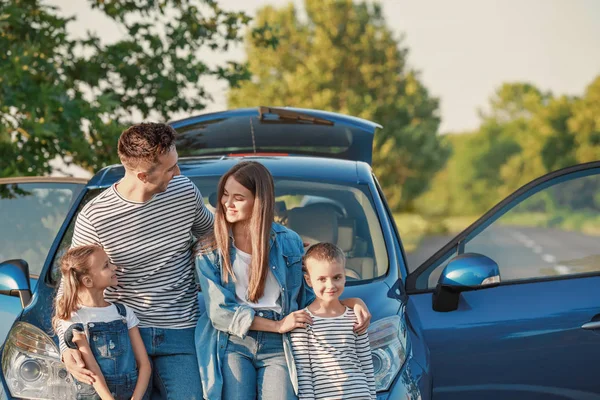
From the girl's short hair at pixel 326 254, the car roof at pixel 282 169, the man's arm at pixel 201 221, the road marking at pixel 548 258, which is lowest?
the road marking at pixel 548 258

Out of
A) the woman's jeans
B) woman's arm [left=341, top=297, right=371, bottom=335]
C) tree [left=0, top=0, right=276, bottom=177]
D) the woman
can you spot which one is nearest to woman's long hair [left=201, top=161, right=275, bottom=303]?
the woman

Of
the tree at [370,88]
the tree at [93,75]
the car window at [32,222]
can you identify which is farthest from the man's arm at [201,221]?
the tree at [370,88]

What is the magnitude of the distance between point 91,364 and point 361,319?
960 mm

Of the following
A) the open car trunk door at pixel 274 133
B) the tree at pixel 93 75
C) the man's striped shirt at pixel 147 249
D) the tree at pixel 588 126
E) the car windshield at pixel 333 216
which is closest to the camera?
the man's striped shirt at pixel 147 249

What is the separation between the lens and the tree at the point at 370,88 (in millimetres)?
39125

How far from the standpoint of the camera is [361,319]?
12.1ft

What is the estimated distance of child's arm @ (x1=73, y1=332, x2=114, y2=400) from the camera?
3.49 metres

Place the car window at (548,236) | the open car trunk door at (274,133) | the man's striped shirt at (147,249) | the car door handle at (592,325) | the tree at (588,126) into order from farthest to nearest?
1. the tree at (588,126)
2. the open car trunk door at (274,133)
3. the car window at (548,236)
4. the car door handle at (592,325)
5. the man's striped shirt at (147,249)

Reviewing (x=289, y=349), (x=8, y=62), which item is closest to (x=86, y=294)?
(x=289, y=349)

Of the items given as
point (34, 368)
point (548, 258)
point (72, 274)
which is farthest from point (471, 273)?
point (548, 258)

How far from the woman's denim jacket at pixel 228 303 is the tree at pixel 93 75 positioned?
5.62 meters

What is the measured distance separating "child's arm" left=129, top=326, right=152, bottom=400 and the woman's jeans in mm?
275

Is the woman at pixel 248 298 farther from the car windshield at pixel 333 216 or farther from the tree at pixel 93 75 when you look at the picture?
the tree at pixel 93 75

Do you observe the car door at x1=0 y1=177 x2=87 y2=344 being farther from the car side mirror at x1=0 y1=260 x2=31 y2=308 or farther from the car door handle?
the car door handle
